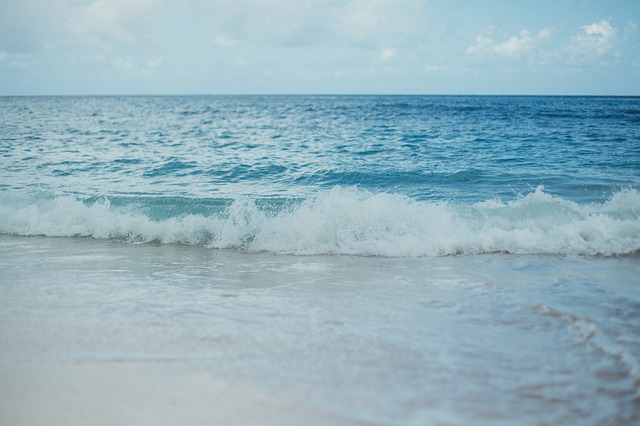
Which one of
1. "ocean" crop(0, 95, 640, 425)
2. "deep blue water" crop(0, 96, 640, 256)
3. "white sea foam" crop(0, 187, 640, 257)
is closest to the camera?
"ocean" crop(0, 95, 640, 425)

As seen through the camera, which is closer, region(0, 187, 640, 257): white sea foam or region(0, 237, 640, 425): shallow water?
region(0, 237, 640, 425): shallow water

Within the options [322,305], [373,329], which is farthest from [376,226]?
[373,329]

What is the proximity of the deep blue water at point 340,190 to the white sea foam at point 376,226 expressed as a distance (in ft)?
0.08

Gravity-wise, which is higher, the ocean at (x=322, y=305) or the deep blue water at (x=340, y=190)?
the deep blue water at (x=340, y=190)

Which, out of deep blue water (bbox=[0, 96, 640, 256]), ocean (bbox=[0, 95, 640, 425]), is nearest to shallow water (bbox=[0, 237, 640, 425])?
ocean (bbox=[0, 95, 640, 425])

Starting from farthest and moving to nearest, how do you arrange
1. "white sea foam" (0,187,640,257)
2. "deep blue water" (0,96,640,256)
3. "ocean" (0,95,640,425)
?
"deep blue water" (0,96,640,256), "white sea foam" (0,187,640,257), "ocean" (0,95,640,425)

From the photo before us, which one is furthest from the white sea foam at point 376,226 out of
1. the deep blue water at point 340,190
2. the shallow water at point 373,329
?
the shallow water at point 373,329

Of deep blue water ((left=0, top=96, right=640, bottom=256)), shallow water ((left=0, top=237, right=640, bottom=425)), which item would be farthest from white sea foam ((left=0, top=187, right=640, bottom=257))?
shallow water ((left=0, top=237, right=640, bottom=425))

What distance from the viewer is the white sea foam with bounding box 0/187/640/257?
695cm

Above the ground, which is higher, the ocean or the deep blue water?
the deep blue water

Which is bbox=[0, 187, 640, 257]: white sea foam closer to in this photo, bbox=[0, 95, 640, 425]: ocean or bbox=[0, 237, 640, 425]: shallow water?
bbox=[0, 95, 640, 425]: ocean

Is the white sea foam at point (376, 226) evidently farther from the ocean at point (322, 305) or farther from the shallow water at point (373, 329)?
the shallow water at point (373, 329)

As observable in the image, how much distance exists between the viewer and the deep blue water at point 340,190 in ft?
24.1

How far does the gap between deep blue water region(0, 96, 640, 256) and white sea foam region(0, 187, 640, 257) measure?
24 millimetres
